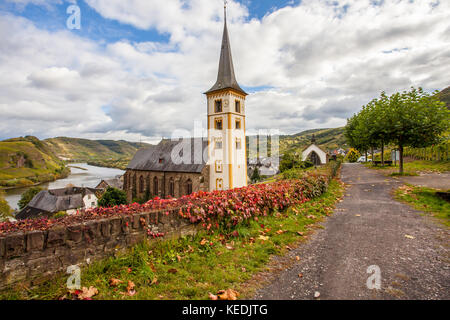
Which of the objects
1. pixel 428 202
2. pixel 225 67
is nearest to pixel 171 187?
pixel 225 67

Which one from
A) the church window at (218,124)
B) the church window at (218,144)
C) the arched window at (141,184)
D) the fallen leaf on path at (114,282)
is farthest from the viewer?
the arched window at (141,184)

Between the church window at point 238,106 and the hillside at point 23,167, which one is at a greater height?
the church window at point 238,106

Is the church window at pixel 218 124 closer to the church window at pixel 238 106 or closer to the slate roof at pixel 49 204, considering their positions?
the church window at pixel 238 106

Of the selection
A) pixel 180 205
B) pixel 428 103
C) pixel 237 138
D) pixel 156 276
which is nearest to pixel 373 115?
pixel 428 103

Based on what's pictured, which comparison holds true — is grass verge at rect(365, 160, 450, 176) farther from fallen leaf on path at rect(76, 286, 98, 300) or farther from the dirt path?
fallen leaf on path at rect(76, 286, 98, 300)

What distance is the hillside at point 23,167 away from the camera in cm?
9506

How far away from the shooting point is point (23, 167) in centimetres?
10844

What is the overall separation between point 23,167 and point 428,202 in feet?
490

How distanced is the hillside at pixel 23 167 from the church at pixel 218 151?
3998 inches

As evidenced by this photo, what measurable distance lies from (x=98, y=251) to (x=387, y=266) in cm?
500

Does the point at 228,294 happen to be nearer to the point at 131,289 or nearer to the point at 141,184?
the point at 131,289

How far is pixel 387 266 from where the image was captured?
146 inches

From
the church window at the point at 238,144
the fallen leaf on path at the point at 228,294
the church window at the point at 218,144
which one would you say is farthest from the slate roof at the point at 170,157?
the fallen leaf on path at the point at 228,294
